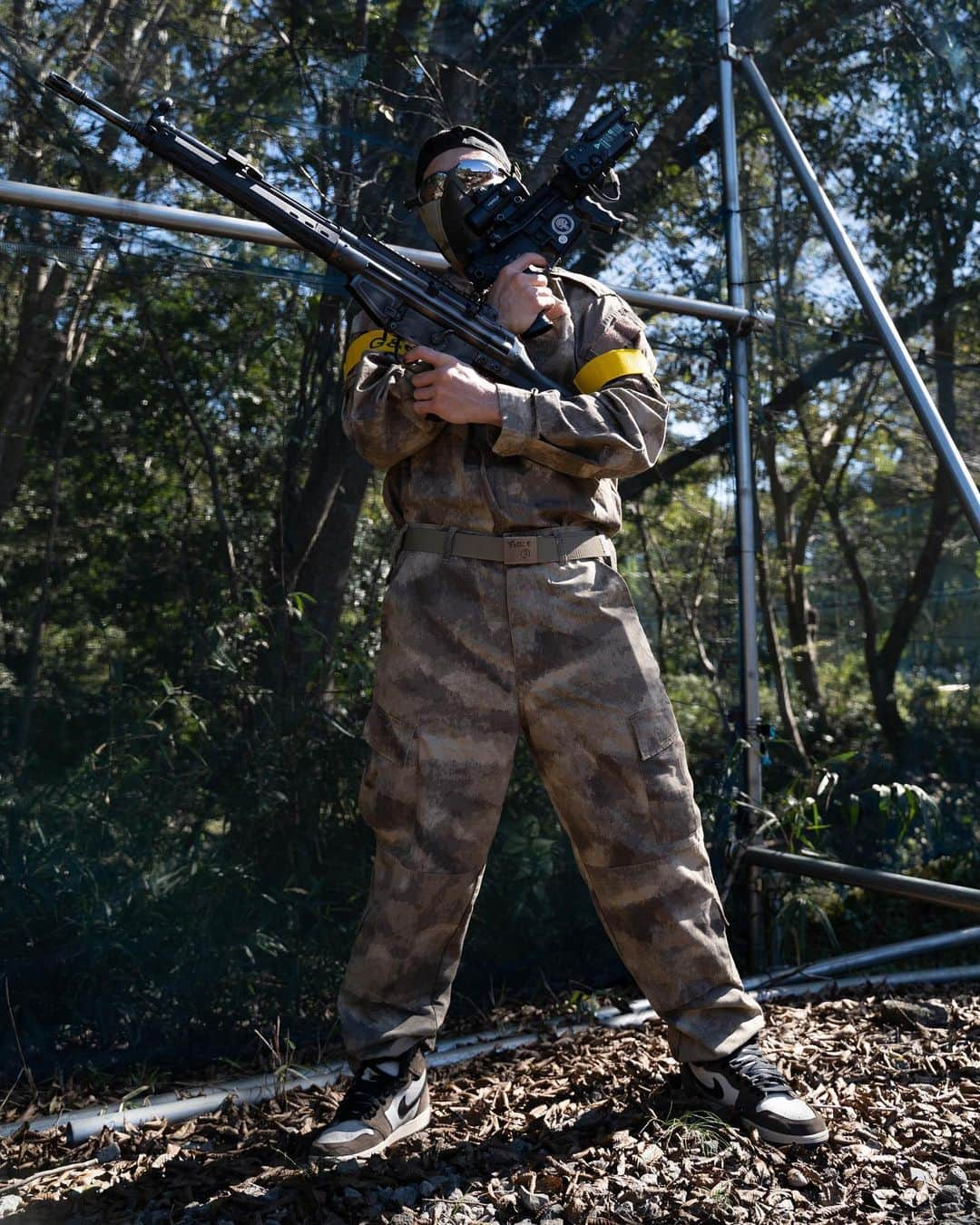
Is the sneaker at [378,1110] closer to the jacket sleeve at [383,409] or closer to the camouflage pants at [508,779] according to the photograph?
the camouflage pants at [508,779]

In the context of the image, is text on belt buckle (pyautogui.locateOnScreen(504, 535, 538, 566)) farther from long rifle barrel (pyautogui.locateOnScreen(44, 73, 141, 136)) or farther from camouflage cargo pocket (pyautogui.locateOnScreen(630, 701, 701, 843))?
long rifle barrel (pyautogui.locateOnScreen(44, 73, 141, 136))

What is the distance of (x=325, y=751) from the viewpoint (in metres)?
3.33

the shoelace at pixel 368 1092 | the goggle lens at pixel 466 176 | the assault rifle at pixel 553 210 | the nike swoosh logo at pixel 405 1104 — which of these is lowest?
the nike swoosh logo at pixel 405 1104

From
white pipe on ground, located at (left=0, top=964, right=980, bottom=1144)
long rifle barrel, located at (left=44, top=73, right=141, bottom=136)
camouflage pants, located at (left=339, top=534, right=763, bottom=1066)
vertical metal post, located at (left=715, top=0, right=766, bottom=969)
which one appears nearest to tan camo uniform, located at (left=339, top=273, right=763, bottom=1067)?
camouflage pants, located at (left=339, top=534, right=763, bottom=1066)

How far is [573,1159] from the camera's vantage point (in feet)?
7.00

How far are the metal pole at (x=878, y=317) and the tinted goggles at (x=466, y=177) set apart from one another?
1.25 meters

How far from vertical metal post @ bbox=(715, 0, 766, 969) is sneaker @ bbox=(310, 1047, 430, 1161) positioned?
1450 millimetres

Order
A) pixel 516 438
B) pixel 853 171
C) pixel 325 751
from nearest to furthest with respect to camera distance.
A: 1. pixel 516 438
2. pixel 325 751
3. pixel 853 171

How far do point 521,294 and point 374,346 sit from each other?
1.07ft

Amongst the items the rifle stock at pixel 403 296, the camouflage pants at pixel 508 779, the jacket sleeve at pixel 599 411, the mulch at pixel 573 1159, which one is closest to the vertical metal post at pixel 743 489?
the mulch at pixel 573 1159

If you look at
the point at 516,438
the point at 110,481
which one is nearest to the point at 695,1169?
the point at 516,438

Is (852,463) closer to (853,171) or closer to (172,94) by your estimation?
(853,171)

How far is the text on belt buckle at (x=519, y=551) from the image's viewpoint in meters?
2.29

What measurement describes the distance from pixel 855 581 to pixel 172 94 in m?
3.59
